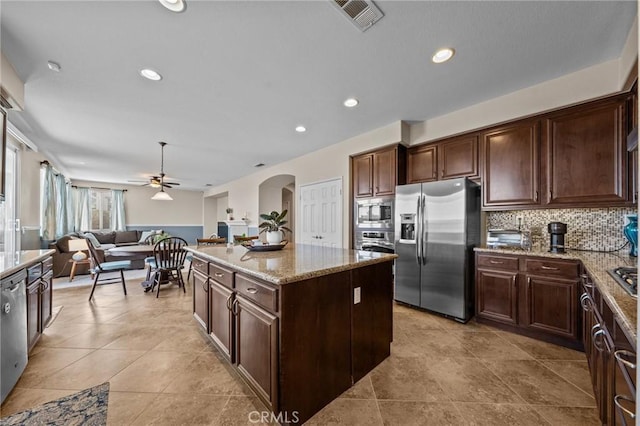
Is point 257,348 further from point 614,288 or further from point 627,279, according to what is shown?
point 627,279

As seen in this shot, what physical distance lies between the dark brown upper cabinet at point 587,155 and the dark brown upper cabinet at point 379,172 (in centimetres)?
159

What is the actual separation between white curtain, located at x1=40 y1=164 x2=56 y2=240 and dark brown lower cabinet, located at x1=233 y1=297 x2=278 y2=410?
6.03 metres

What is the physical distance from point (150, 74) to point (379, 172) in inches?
117

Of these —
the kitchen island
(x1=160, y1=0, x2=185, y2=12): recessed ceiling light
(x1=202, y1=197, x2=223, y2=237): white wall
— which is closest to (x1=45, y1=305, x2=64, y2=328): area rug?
the kitchen island

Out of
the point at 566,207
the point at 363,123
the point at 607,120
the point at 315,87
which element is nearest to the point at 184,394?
the point at 315,87

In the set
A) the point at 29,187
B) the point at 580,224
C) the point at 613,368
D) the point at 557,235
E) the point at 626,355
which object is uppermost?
the point at 29,187

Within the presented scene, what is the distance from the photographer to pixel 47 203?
5.14 meters

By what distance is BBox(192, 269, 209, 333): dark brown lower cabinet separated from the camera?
89.4 inches

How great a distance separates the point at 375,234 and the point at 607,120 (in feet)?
8.63

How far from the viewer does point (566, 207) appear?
2467 millimetres

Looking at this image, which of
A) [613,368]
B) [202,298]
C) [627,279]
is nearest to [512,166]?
[627,279]

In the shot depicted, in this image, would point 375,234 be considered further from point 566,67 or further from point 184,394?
point 184,394

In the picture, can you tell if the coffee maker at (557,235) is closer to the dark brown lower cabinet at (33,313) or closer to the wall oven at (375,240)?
the wall oven at (375,240)

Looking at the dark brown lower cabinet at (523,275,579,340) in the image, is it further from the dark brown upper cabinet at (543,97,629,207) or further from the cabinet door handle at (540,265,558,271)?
the dark brown upper cabinet at (543,97,629,207)
